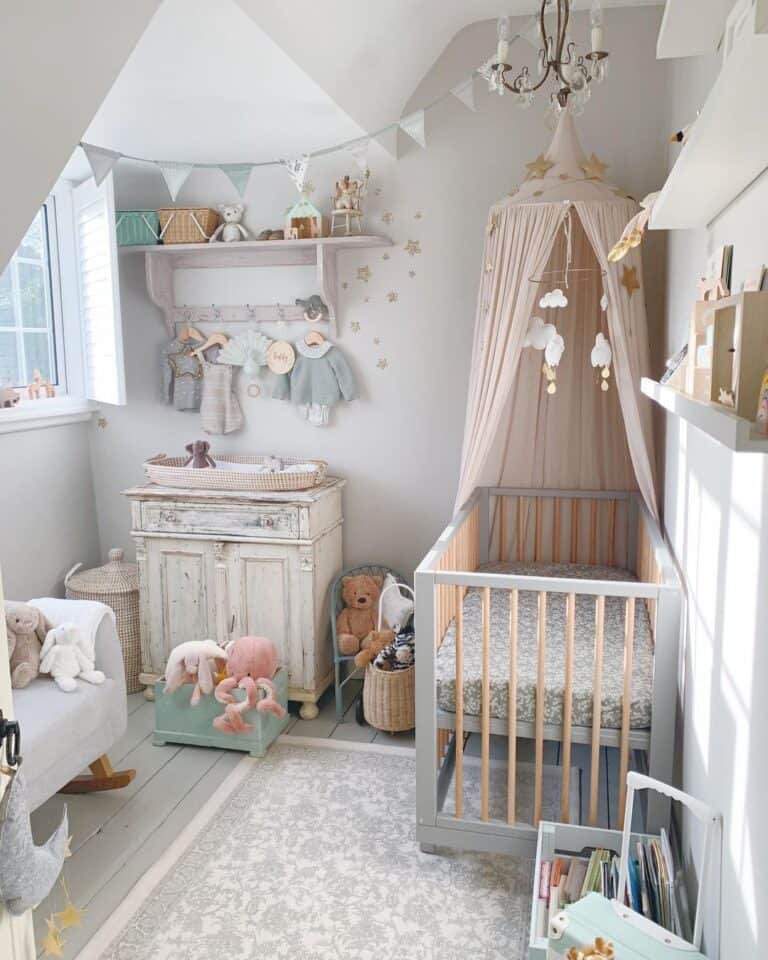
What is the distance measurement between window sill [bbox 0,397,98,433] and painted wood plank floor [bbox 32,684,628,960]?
1273mm

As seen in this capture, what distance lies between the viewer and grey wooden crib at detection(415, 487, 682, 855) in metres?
2.25

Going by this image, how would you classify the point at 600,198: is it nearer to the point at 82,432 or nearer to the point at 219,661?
the point at 219,661

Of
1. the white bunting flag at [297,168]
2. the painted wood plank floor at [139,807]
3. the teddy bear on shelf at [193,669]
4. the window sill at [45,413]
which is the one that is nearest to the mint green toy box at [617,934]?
the painted wood plank floor at [139,807]

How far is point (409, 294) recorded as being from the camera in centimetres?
348

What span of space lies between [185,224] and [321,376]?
2.76ft

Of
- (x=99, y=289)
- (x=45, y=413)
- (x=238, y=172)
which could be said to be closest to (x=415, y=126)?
(x=238, y=172)

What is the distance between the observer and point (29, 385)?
3.64 meters

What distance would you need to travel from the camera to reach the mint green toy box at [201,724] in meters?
3.06

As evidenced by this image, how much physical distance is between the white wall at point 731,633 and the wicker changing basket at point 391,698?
3.80 feet

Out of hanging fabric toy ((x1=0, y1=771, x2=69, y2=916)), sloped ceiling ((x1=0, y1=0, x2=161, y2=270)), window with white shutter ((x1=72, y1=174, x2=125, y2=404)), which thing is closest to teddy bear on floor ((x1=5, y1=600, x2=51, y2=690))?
window with white shutter ((x1=72, y1=174, x2=125, y2=404))

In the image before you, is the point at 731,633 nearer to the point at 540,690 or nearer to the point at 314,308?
the point at 540,690

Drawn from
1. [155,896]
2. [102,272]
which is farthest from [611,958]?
[102,272]

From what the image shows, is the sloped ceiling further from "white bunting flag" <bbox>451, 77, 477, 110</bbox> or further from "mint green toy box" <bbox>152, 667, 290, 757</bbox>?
"mint green toy box" <bbox>152, 667, 290, 757</bbox>

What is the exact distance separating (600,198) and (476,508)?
124cm
